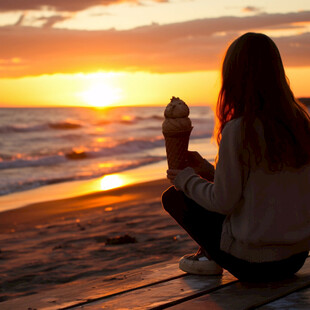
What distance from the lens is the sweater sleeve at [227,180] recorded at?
2.77 metres

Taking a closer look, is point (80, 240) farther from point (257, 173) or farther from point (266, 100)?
point (266, 100)

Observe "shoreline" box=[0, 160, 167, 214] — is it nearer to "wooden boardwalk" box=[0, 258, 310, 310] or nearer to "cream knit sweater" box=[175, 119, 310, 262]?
"wooden boardwalk" box=[0, 258, 310, 310]

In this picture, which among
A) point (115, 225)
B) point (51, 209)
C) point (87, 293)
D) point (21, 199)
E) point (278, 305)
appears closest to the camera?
point (278, 305)

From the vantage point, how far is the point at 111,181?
1345 cm

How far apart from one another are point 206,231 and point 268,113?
31.5 inches

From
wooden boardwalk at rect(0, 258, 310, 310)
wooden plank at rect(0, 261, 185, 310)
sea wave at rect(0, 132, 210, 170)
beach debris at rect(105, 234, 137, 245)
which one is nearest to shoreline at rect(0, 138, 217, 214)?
beach debris at rect(105, 234, 137, 245)

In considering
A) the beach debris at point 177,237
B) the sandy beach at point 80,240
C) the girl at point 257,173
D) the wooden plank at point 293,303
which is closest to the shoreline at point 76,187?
the sandy beach at point 80,240

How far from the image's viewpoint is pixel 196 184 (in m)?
3.02

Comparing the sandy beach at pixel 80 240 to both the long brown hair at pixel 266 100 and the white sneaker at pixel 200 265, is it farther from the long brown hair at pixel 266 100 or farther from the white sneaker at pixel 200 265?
the long brown hair at pixel 266 100

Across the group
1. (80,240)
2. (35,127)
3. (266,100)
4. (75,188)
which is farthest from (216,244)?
(35,127)

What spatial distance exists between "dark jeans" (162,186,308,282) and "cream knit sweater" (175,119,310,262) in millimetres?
59

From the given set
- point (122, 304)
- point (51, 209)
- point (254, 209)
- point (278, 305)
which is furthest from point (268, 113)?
point (51, 209)

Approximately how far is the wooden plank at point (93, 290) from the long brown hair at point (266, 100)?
1.05 meters

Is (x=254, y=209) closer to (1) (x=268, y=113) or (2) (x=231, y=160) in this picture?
(2) (x=231, y=160)
